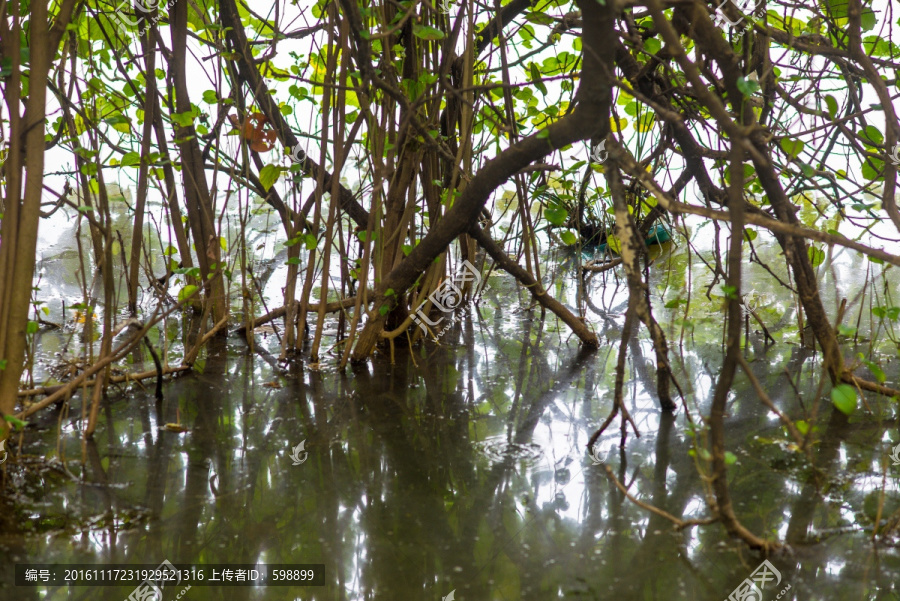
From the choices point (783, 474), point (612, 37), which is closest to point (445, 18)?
point (612, 37)

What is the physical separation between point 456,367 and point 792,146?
→ 4.20 feet

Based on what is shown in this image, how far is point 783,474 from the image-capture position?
1921 mm

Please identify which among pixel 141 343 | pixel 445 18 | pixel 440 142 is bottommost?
pixel 141 343

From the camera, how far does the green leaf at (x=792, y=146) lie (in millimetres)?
1906

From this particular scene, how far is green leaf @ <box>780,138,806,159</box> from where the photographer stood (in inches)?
75.0

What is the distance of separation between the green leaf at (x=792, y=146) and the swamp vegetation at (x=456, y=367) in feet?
0.07

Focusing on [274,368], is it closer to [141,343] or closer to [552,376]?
[141,343]

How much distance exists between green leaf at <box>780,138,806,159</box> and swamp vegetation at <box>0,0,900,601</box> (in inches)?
0.9

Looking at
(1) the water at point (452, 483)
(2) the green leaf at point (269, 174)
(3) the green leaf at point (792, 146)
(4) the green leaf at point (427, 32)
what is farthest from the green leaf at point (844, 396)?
(2) the green leaf at point (269, 174)

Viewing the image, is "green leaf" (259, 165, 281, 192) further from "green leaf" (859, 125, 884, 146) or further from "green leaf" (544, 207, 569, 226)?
"green leaf" (859, 125, 884, 146)

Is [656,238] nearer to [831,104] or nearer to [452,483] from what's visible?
[831,104]

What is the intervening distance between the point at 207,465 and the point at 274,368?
2.36 ft

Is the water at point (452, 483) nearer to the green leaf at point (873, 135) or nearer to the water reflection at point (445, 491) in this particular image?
the water reflection at point (445, 491)

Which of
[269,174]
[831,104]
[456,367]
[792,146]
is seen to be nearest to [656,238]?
[456,367]
